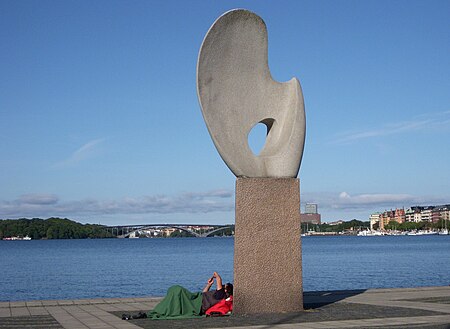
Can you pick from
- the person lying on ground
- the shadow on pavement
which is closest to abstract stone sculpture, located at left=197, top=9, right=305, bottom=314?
the person lying on ground

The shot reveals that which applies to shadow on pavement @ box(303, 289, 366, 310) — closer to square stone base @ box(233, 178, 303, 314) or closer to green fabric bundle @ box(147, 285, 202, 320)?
square stone base @ box(233, 178, 303, 314)

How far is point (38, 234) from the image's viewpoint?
190 meters

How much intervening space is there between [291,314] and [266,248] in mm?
1493

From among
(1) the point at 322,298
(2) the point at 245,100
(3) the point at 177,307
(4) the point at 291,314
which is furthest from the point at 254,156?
(1) the point at 322,298

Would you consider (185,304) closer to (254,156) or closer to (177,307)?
(177,307)

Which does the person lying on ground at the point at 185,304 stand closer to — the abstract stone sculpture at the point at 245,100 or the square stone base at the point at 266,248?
the square stone base at the point at 266,248

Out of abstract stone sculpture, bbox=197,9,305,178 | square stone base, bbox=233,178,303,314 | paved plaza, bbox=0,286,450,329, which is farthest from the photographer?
square stone base, bbox=233,178,303,314

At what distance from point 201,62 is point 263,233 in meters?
3.88

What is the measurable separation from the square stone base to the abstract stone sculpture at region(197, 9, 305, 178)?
1.40 ft

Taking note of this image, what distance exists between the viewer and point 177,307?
1634cm

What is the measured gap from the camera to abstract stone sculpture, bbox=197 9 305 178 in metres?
16.5

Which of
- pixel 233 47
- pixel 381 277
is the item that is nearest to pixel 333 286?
pixel 381 277

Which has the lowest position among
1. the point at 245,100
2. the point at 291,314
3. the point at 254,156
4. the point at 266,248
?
the point at 291,314

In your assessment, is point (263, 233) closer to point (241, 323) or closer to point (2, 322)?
point (241, 323)
